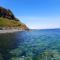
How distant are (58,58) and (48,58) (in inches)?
52.9

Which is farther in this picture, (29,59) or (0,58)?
(0,58)

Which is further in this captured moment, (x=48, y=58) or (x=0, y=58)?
(x=0, y=58)

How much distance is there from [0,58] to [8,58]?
1.18 metres

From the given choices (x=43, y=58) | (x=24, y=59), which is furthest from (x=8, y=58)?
(x=43, y=58)

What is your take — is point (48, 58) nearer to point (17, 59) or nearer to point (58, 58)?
point (58, 58)

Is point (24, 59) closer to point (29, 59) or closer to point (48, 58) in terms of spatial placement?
point (29, 59)

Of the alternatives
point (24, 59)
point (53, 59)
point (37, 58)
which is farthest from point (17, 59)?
point (53, 59)

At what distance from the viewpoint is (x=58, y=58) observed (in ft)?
79.6

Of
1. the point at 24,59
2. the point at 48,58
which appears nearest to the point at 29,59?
the point at 24,59

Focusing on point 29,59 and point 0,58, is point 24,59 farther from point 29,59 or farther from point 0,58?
point 0,58

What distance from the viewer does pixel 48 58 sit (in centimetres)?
2428

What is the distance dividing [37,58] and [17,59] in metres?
2.78

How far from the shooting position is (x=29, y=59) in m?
24.5

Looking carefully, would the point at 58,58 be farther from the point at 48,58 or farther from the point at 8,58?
the point at 8,58
